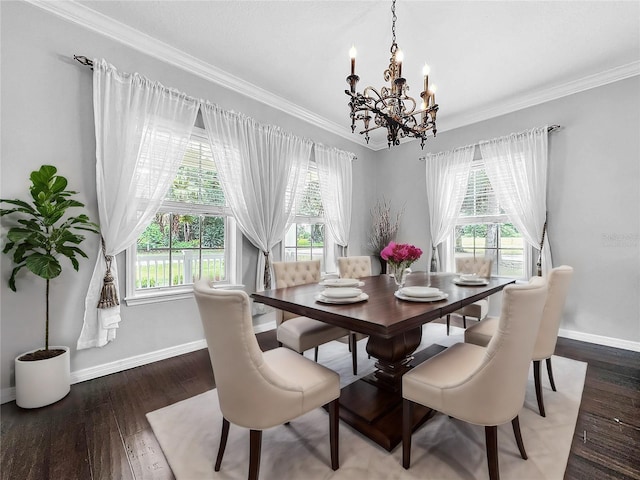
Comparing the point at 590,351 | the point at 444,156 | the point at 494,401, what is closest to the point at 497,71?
the point at 444,156

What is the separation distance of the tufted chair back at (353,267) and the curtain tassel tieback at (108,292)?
2091 mm

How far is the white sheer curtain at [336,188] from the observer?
4.32m

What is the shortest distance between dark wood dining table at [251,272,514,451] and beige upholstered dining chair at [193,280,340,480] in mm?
388

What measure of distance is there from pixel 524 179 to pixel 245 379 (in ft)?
13.1

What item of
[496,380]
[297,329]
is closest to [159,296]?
[297,329]

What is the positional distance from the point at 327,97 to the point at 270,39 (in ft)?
3.92

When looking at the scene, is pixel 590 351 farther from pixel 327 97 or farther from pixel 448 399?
pixel 327 97

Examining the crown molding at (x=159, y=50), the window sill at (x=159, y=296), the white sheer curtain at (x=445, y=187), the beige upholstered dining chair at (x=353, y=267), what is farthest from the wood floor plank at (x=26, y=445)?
the white sheer curtain at (x=445, y=187)

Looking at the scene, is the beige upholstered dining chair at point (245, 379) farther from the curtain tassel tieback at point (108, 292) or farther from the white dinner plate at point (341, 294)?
the curtain tassel tieback at point (108, 292)

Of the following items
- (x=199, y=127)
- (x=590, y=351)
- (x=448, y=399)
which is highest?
(x=199, y=127)

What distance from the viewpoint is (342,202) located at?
15.0 ft

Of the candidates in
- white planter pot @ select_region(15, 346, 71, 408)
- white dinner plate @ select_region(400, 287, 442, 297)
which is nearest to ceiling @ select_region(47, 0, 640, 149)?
white dinner plate @ select_region(400, 287, 442, 297)

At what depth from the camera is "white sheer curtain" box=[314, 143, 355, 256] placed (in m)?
4.32

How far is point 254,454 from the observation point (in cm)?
124
